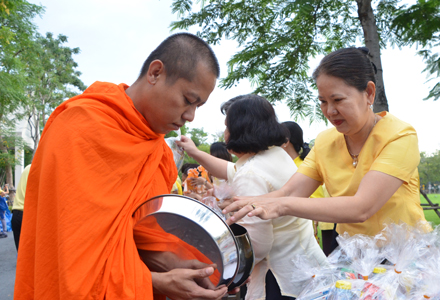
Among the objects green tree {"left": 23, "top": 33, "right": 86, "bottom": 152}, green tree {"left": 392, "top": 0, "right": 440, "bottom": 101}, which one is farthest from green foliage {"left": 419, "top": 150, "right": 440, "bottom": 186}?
green tree {"left": 392, "top": 0, "right": 440, "bottom": 101}

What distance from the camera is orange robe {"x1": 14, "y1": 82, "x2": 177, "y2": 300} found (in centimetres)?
124

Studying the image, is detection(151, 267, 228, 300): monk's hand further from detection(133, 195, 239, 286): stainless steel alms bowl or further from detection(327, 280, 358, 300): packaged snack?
detection(327, 280, 358, 300): packaged snack

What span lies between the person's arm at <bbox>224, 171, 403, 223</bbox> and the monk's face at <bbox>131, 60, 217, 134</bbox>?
0.49 meters

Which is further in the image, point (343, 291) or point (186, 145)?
point (186, 145)

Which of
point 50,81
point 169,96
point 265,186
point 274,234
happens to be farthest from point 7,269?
point 50,81

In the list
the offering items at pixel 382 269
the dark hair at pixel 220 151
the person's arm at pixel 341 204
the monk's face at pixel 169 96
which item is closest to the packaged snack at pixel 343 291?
the offering items at pixel 382 269

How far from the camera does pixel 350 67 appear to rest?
175 cm

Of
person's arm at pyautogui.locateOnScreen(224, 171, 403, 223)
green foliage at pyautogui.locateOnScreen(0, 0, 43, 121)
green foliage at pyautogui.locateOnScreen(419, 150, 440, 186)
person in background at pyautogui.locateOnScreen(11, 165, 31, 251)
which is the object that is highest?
green foliage at pyautogui.locateOnScreen(0, 0, 43, 121)

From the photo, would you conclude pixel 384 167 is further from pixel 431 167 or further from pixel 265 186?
pixel 431 167

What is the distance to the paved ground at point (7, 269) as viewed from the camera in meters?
5.18

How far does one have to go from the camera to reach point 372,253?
4.93 feet

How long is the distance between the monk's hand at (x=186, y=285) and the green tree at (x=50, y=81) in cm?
2519

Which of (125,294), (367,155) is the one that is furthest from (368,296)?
(125,294)

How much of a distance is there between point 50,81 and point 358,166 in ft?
93.8
